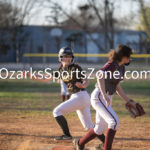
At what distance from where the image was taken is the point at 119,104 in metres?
12.6

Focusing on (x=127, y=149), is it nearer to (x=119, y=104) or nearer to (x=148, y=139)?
(x=148, y=139)

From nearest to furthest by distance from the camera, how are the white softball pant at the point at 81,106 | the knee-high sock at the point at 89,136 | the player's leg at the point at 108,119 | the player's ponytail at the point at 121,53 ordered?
the player's ponytail at the point at 121,53
the player's leg at the point at 108,119
the knee-high sock at the point at 89,136
the white softball pant at the point at 81,106

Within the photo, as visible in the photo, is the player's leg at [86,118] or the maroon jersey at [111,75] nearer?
the maroon jersey at [111,75]

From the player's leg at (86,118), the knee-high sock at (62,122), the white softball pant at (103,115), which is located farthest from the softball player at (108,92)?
the knee-high sock at (62,122)

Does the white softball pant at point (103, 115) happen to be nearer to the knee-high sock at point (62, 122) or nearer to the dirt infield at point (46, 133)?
the dirt infield at point (46, 133)

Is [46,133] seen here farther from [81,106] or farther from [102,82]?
[102,82]

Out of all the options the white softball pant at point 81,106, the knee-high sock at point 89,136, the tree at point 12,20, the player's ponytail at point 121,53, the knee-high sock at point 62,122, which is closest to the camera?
the player's ponytail at point 121,53

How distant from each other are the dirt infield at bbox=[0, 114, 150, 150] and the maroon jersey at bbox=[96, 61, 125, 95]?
1353 millimetres

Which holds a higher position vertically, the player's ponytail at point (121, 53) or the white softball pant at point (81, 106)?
the player's ponytail at point (121, 53)

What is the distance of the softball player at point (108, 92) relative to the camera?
5422mm

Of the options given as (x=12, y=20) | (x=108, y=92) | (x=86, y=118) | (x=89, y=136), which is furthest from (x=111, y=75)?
(x=12, y=20)

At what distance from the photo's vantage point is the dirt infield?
6.58 meters

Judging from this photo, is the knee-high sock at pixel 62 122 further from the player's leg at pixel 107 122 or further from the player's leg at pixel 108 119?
the player's leg at pixel 108 119

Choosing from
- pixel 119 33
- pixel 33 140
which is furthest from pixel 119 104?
pixel 119 33
